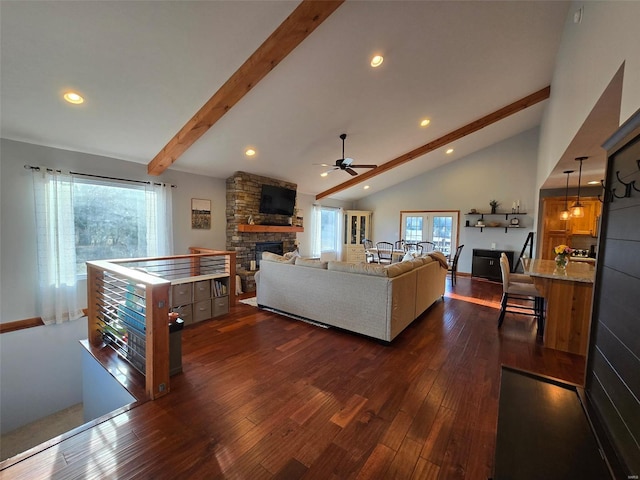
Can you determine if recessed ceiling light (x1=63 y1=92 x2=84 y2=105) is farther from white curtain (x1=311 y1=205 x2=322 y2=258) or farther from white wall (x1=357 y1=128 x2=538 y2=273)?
white wall (x1=357 y1=128 x2=538 y2=273)

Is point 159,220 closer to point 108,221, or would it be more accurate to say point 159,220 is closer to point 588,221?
point 108,221

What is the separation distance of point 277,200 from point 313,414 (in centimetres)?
492

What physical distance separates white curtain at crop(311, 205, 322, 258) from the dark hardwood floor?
489cm

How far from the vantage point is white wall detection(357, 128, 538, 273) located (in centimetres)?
671

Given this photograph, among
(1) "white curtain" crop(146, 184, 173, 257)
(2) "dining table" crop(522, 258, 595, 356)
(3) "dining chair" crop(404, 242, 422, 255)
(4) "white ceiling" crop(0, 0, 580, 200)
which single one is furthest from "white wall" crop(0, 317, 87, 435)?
(3) "dining chair" crop(404, 242, 422, 255)

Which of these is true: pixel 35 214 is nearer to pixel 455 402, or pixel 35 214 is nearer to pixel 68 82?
pixel 68 82

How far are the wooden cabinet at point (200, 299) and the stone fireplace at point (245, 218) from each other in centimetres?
154

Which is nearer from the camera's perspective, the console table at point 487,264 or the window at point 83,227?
the window at point 83,227

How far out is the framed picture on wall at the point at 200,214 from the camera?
5301mm

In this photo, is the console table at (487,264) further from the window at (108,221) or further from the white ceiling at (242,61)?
the window at (108,221)

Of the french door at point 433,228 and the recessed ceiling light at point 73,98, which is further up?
the recessed ceiling light at point 73,98

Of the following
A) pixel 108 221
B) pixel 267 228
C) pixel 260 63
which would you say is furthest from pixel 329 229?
pixel 260 63

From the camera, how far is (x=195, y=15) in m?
2.33

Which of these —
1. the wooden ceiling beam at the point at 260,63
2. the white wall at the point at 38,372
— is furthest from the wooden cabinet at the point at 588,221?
the white wall at the point at 38,372
